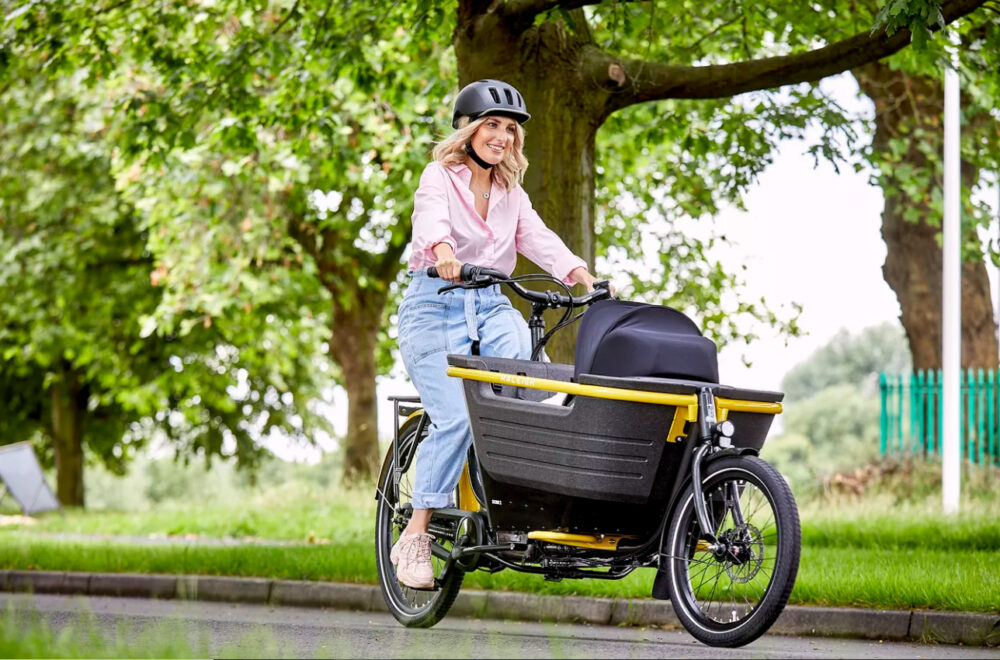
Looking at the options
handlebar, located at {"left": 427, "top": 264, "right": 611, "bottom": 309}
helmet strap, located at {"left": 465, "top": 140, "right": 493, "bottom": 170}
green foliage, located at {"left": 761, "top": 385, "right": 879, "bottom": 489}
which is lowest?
green foliage, located at {"left": 761, "top": 385, "right": 879, "bottom": 489}

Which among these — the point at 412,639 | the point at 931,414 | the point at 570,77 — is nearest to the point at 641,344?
the point at 412,639

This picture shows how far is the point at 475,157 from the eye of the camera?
5855mm

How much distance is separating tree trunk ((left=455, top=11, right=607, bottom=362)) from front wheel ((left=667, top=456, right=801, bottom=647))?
12.5ft

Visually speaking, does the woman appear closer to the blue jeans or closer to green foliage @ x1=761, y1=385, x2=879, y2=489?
the blue jeans

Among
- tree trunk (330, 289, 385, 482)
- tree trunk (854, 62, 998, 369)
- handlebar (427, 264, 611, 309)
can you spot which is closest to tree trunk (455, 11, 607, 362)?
handlebar (427, 264, 611, 309)

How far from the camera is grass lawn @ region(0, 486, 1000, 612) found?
7.36m

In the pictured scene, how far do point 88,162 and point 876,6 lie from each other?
13562 millimetres

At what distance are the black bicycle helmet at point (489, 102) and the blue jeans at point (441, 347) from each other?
76 centimetres

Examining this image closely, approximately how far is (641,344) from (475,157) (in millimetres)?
1413

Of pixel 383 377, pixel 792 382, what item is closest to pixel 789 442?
pixel 792 382

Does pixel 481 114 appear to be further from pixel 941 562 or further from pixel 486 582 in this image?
pixel 941 562

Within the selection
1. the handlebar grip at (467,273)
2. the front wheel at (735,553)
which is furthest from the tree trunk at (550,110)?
the front wheel at (735,553)

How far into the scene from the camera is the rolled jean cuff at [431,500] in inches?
226

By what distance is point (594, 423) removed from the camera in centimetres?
494
